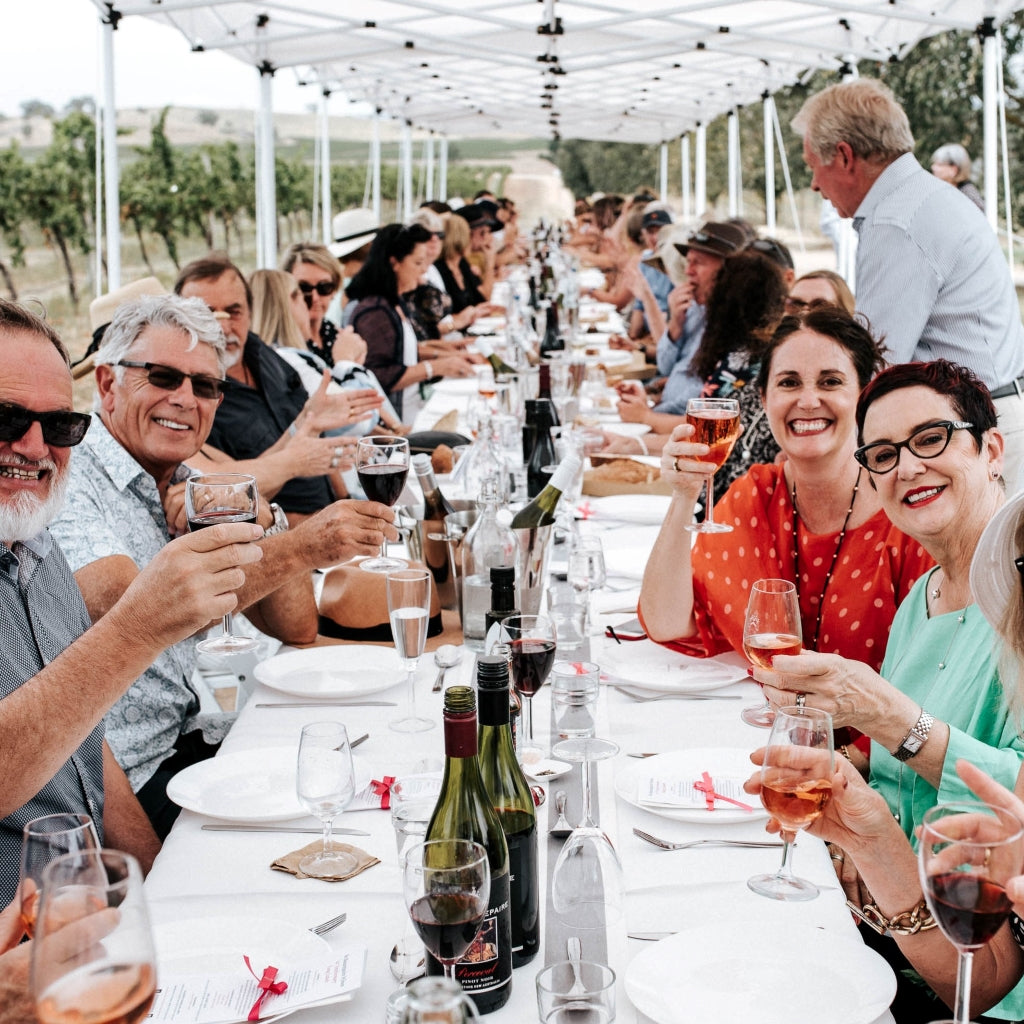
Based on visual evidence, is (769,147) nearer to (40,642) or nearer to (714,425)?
(714,425)

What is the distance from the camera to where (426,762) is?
1.64m

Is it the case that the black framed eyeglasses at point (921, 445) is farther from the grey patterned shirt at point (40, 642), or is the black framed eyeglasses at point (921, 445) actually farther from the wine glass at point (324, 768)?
the grey patterned shirt at point (40, 642)

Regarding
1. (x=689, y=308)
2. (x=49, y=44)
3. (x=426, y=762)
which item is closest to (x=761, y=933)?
(x=426, y=762)

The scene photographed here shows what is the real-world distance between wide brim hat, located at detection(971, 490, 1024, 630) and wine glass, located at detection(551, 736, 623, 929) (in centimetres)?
53

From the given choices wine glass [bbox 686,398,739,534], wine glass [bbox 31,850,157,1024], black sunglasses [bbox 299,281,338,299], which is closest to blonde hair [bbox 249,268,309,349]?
black sunglasses [bbox 299,281,338,299]

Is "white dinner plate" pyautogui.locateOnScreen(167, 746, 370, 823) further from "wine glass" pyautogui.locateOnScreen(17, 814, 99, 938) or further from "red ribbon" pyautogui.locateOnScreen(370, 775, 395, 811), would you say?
"wine glass" pyautogui.locateOnScreen(17, 814, 99, 938)

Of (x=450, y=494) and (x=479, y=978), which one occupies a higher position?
(x=450, y=494)

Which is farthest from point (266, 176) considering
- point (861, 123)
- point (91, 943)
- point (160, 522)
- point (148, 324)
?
point (91, 943)

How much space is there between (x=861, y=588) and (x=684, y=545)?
1.15 ft

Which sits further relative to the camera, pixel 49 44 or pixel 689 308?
pixel 49 44

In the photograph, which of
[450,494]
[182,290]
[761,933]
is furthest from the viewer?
[182,290]

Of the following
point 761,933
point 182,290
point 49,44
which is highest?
point 49,44

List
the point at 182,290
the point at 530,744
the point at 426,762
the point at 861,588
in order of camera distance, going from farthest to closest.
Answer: the point at 182,290
the point at 861,588
the point at 530,744
the point at 426,762

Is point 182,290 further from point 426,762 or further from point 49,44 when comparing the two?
point 49,44
